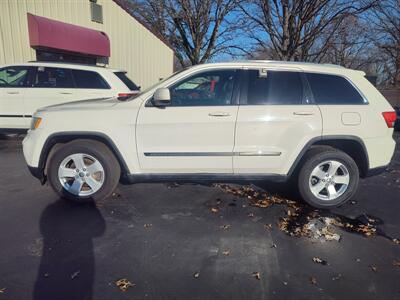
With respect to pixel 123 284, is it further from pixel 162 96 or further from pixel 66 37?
pixel 66 37

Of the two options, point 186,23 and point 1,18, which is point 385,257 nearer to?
point 1,18

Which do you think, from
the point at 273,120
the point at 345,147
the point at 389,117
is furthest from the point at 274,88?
the point at 389,117

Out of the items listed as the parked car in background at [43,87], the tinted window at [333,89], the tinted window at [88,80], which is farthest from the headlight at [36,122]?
the tinted window at [88,80]

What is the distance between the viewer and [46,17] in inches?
445

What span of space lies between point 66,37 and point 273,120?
1001 centimetres

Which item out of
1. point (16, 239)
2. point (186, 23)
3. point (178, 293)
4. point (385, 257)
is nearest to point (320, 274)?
point (385, 257)

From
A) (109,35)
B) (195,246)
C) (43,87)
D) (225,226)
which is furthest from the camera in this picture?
(109,35)

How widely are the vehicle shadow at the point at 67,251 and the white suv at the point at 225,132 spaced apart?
303 mm

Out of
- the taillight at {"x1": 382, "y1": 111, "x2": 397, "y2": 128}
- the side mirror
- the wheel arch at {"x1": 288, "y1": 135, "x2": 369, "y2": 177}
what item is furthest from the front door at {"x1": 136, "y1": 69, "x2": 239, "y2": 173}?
the taillight at {"x1": 382, "y1": 111, "x2": 397, "y2": 128}

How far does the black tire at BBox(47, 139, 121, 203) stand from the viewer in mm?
3928

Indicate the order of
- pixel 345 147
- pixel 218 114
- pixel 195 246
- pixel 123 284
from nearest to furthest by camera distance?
1. pixel 123 284
2. pixel 195 246
3. pixel 218 114
4. pixel 345 147

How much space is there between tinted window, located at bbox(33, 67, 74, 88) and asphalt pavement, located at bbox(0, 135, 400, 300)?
3498mm

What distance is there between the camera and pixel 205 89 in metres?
4.07

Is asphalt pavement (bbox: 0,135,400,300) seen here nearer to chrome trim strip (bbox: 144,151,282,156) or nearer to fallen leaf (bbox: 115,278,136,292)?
fallen leaf (bbox: 115,278,136,292)
